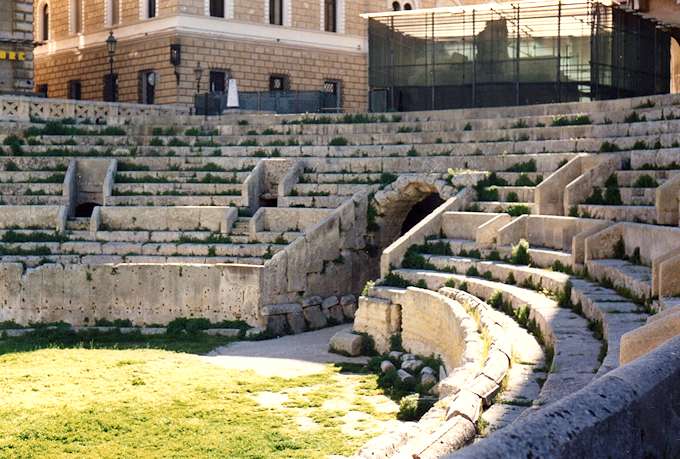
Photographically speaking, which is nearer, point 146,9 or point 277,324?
point 277,324

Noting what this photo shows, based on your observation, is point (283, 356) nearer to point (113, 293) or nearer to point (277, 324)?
point (277, 324)

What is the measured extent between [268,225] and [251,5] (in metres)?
14.8

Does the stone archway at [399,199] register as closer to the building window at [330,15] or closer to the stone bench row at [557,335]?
the stone bench row at [557,335]

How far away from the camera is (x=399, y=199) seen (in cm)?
2020

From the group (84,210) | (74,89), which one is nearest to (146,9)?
(74,89)

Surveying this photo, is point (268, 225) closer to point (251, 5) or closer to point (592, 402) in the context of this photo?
point (251, 5)

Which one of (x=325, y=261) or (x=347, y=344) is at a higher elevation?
(x=325, y=261)

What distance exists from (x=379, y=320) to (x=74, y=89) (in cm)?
2284

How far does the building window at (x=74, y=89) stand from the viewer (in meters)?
36.3

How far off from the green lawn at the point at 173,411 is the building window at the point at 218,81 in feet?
57.4

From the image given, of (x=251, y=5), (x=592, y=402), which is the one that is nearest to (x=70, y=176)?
(x=251, y=5)

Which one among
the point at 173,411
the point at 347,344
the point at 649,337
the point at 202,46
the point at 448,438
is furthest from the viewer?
the point at 202,46

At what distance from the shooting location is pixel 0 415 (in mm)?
12797

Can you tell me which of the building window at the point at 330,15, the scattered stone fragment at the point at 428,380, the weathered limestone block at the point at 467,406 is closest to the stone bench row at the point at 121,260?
the scattered stone fragment at the point at 428,380
